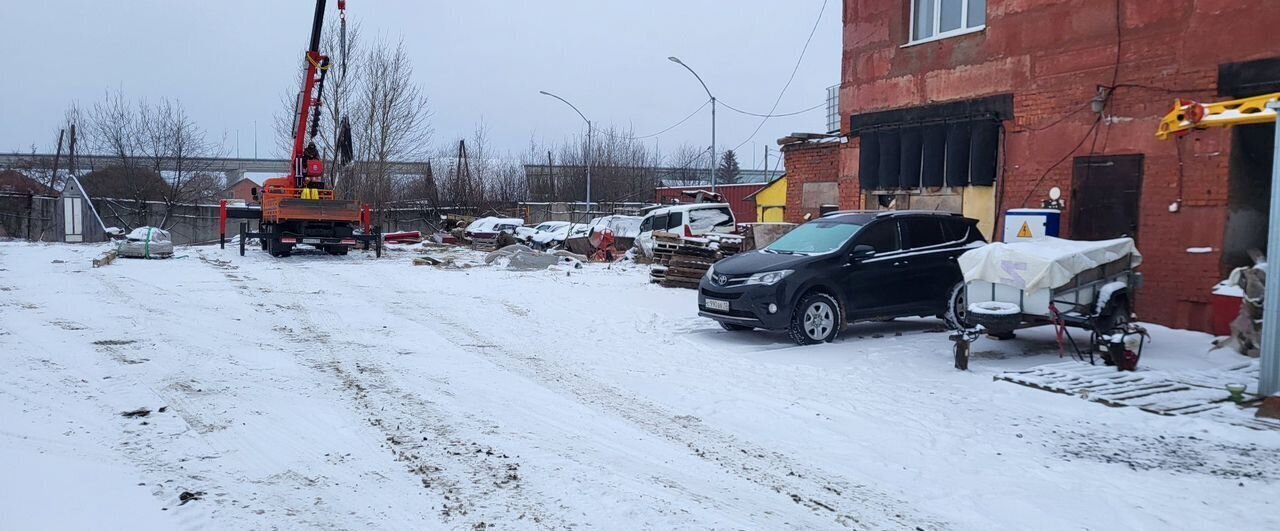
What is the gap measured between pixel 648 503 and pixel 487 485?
935 mm

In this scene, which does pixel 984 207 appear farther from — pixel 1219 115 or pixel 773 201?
pixel 773 201

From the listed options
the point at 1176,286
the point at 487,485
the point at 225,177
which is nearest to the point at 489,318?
the point at 487,485

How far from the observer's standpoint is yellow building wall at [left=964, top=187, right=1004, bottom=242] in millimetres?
13133

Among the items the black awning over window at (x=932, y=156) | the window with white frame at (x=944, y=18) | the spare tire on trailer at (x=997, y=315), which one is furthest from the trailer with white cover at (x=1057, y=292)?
the window with white frame at (x=944, y=18)

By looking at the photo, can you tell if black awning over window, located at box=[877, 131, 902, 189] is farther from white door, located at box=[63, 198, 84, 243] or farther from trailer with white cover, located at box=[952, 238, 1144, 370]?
white door, located at box=[63, 198, 84, 243]

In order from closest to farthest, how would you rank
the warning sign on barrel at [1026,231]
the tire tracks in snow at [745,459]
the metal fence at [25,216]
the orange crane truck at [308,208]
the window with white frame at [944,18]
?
the tire tracks in snow at [745,459]
the warning sign on barrel at [1026,231]
the window with white frame at [944,18]
the orange crane truck at [308,208]
the metal fence at [25,216]

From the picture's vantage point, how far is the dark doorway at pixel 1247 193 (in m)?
9.98

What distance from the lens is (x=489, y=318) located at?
1171cm

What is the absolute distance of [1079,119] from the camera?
38.6 ft

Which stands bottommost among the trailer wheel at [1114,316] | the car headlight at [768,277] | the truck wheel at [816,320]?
the truck wheel at [816,320]

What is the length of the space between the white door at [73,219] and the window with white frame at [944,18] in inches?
1246

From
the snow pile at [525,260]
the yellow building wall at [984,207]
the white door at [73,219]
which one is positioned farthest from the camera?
the white door at [73,219]

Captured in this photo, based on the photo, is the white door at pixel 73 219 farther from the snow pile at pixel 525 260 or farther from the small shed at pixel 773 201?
the small shed at pixel 773 201

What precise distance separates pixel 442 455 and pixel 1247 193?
10029 mm
